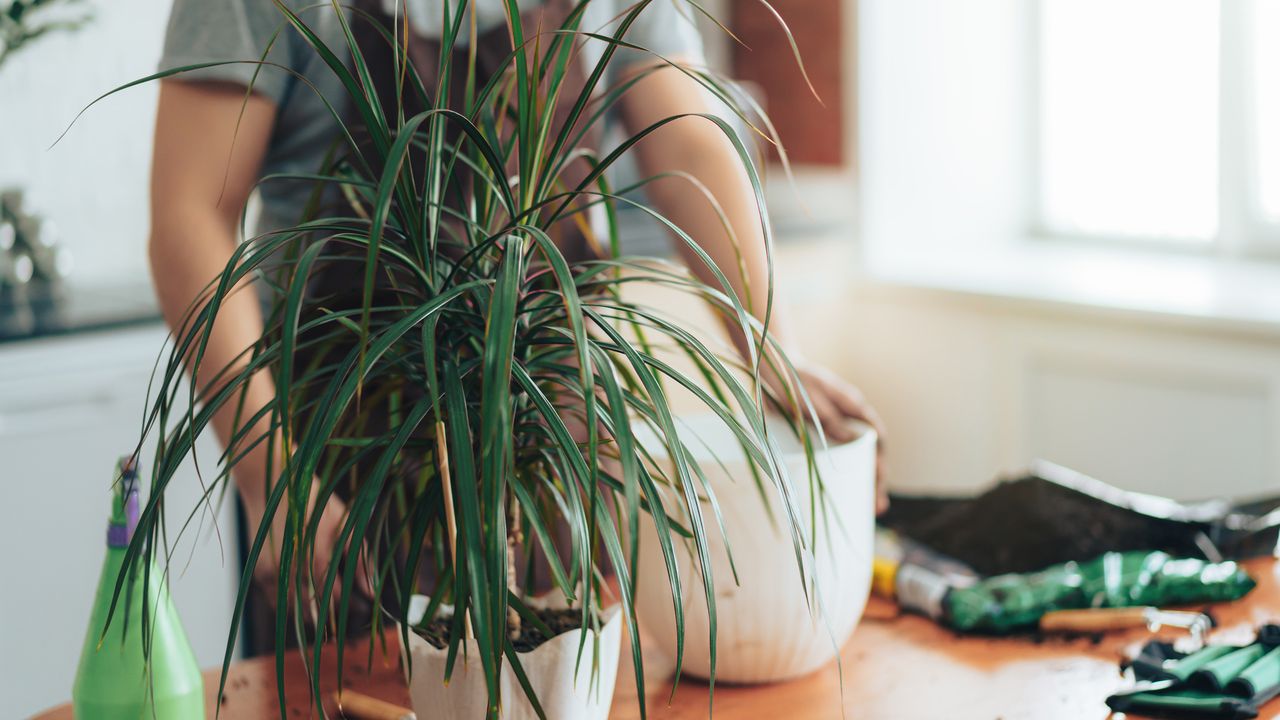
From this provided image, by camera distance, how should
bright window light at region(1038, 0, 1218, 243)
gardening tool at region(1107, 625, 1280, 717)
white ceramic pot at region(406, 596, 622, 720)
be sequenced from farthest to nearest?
bright window light at region(1038, 0, 1218, 243) → gardening tool at region(1107, 625, 1280, 717) → white ceramic pot at region(406, 596, 622, 720)

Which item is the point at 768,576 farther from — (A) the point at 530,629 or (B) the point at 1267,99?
(B) the point at 1267,99

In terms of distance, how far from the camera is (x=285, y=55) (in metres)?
1.06

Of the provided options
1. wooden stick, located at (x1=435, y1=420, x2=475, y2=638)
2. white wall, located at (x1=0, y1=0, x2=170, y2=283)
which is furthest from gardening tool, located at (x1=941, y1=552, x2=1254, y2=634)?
white wall, located at (x1=0, y1=0, x2=170, y2=283)

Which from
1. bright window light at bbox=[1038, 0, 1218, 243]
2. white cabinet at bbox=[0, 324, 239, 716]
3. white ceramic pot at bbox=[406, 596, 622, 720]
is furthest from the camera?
bright window light at bbox=[1038, 0, 1218, 243]

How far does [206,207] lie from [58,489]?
1.22 meters

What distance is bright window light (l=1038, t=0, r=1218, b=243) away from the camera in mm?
2818

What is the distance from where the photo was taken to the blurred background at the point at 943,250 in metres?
2.07

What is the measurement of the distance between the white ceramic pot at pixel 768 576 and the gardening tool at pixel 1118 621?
179 mm

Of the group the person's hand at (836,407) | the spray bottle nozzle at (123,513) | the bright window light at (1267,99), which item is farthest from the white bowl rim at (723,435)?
the bright window light at (1267,99)

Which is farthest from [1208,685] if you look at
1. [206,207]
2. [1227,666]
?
[206,207]

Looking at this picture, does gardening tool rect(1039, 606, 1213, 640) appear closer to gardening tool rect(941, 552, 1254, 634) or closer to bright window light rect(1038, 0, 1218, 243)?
gardening tool rect(941, 552, 1254, 634)

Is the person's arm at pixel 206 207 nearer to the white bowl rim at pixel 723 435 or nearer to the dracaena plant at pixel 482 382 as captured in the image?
the dracaena plant at pixel 482 382

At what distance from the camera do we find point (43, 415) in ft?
6.63

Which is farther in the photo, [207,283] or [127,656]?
[207,283]
